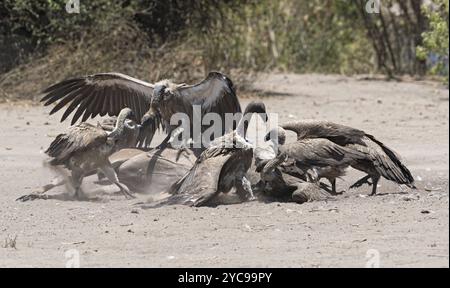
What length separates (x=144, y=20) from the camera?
1853 centimetres

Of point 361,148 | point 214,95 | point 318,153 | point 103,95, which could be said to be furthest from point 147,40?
point 318,153

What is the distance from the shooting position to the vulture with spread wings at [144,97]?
1066 cm

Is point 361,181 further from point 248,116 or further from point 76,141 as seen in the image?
point 76,141

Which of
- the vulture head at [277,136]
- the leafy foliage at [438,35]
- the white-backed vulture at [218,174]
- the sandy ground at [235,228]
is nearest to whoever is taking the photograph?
the sandy ground at [235,228]

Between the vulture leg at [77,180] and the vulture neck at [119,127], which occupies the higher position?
the vulture neck at [119,127]

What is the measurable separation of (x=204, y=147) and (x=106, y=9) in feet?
24.2

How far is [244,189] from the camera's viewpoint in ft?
31.6

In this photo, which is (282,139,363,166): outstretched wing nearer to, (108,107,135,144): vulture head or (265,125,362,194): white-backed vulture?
(265,125,362,194): white-backed vulture

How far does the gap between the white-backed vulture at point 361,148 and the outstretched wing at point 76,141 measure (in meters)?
1.83

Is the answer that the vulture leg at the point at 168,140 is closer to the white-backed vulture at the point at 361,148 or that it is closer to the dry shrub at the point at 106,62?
the white-backed vulture at the point at 361,148

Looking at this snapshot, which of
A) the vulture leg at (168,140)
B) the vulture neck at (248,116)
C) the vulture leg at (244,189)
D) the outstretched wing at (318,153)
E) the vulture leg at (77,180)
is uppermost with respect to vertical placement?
the vulture neck at (248,116)

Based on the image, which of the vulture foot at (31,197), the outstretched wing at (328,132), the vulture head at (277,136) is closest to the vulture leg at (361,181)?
the outstretched wing at (328,132)
